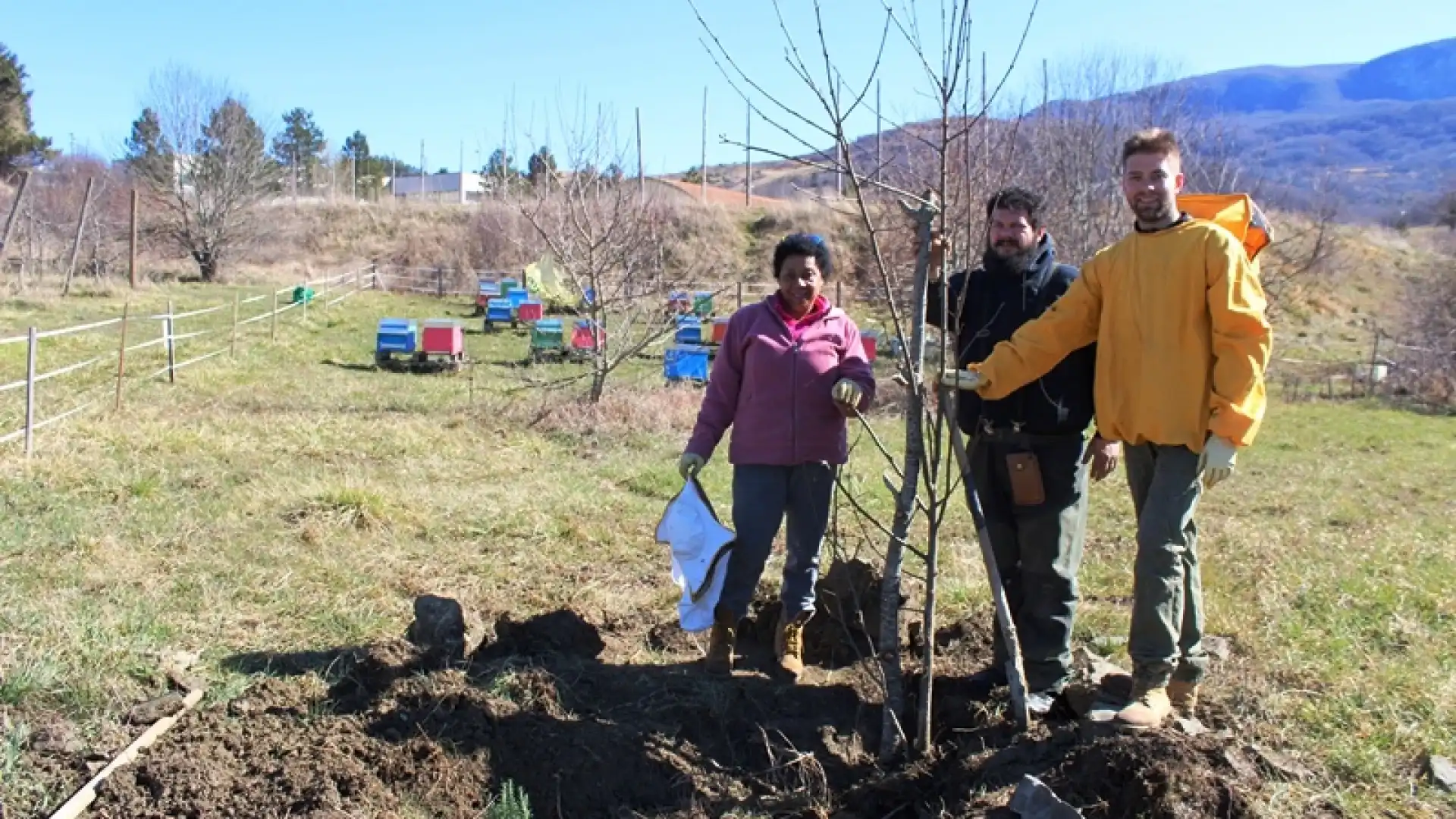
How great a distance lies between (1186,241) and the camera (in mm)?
2848

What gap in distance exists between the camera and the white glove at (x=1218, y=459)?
273cm

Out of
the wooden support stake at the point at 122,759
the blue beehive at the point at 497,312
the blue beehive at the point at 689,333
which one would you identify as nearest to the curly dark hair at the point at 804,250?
the wooden support stake at the point at 122,759

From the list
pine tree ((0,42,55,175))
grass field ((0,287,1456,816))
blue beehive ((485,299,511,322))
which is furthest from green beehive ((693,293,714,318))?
pine tree ((0,42,55,175))

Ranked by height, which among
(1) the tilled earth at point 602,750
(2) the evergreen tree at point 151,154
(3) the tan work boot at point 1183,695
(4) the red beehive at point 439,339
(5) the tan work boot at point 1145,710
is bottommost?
(1) the tilled earth at point 602,750

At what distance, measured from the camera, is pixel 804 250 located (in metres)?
3.72

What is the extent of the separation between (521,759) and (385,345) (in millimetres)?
13624

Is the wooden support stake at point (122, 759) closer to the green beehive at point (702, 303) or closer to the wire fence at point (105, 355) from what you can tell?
the wire fence at point (105, 355)

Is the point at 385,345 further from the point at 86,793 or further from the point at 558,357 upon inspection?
the point at 86,793

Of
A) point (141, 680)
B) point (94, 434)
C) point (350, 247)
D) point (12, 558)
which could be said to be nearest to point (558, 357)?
point (94, 434)

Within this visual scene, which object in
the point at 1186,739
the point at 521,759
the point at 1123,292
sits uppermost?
the point at 1123,292

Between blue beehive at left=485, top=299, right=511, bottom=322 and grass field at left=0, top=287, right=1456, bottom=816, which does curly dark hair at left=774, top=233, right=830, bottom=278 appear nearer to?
grass field at left=0, top=287, right=1456, bottom=816

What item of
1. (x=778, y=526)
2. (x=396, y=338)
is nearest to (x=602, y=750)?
(x=778, y=526)

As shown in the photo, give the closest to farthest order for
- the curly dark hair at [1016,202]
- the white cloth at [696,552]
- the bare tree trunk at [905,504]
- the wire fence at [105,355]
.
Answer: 1. the bare tree trunk at [905,504]
2. the curly dark hair at [1016,202]
3. the white cloth at [696,552]
4. the wire fence at [105,355]

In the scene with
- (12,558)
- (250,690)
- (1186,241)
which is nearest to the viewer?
(1186,241)
